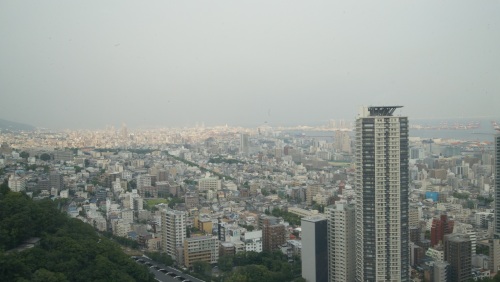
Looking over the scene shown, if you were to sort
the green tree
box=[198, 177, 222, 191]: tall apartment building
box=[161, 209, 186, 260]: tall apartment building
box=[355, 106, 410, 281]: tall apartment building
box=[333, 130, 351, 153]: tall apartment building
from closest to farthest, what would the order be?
box=[355, 106, 410, 281]: tall apartment building < box=[161, 209, 186, 260]: tall apartment building < box=[333, 130, 351, 153]: tall apartment building < the green tree < box=[198, 177, 222, 191]: tall apartment building

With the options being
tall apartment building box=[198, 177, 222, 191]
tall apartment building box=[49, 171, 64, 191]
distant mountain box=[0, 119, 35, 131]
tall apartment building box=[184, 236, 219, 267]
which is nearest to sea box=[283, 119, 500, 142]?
tall apartment building box=[184, 236, 219, 267]

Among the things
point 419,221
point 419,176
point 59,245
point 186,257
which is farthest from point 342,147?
point 59,245

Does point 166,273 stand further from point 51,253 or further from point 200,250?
point 51,253

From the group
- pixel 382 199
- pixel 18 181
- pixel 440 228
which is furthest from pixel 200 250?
pixel 18 181

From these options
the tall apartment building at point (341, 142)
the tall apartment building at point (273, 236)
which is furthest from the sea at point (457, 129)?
the tall apartment building at point (273, 236)

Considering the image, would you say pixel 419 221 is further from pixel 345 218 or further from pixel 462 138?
pixel 345 218

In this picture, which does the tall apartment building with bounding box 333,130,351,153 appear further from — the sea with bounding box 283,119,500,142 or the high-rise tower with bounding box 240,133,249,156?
the high-rise tower with bounding box 240,133,249,156

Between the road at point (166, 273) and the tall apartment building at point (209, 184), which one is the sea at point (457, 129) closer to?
the road at point (166, 273)
